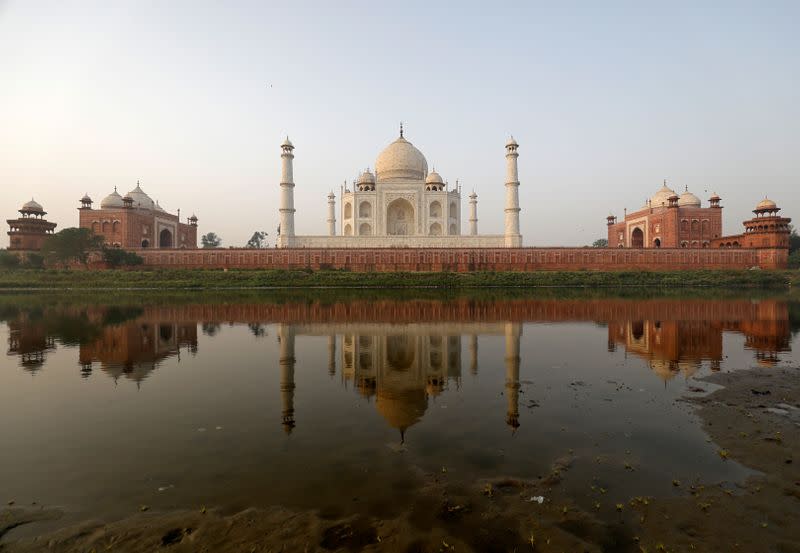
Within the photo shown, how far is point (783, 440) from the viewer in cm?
466

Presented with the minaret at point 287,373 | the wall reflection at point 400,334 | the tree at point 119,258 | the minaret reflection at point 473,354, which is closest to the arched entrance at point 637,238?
the wall reflection at point 400,334

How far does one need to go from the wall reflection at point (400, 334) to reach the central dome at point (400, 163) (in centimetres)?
2450

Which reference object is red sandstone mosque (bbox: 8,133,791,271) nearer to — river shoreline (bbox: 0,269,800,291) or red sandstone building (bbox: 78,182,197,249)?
red sandstone building (bbox: 78,182,197,249)

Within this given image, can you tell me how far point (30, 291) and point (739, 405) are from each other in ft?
112

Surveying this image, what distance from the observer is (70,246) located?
32.1 meters

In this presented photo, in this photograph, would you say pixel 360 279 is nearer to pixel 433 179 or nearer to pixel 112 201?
pixel 433 179

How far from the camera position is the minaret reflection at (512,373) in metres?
5.52

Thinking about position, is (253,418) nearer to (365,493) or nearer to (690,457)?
(365,493)

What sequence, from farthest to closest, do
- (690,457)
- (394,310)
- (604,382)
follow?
(394,310) < (604,382) < (690,457)

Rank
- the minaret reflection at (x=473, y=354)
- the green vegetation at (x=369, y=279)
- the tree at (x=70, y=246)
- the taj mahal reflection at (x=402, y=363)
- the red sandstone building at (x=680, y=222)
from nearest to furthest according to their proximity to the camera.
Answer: the taj mahal reflection at (x=402, y=363)
the minaret reflection at (x=473, y=354)
the green vegetation at (x=369, y=279)
the tree at (x=70, y=246)
the red sandstone building at (x=680, y=222)

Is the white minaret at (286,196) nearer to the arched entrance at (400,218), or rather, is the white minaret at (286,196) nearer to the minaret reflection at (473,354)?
the arched entrance at (400,218)

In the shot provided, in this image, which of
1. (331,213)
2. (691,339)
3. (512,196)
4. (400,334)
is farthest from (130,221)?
(691,339)

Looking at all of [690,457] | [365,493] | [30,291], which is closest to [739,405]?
[690,457]

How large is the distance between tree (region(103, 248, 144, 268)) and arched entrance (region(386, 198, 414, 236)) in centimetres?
2033
